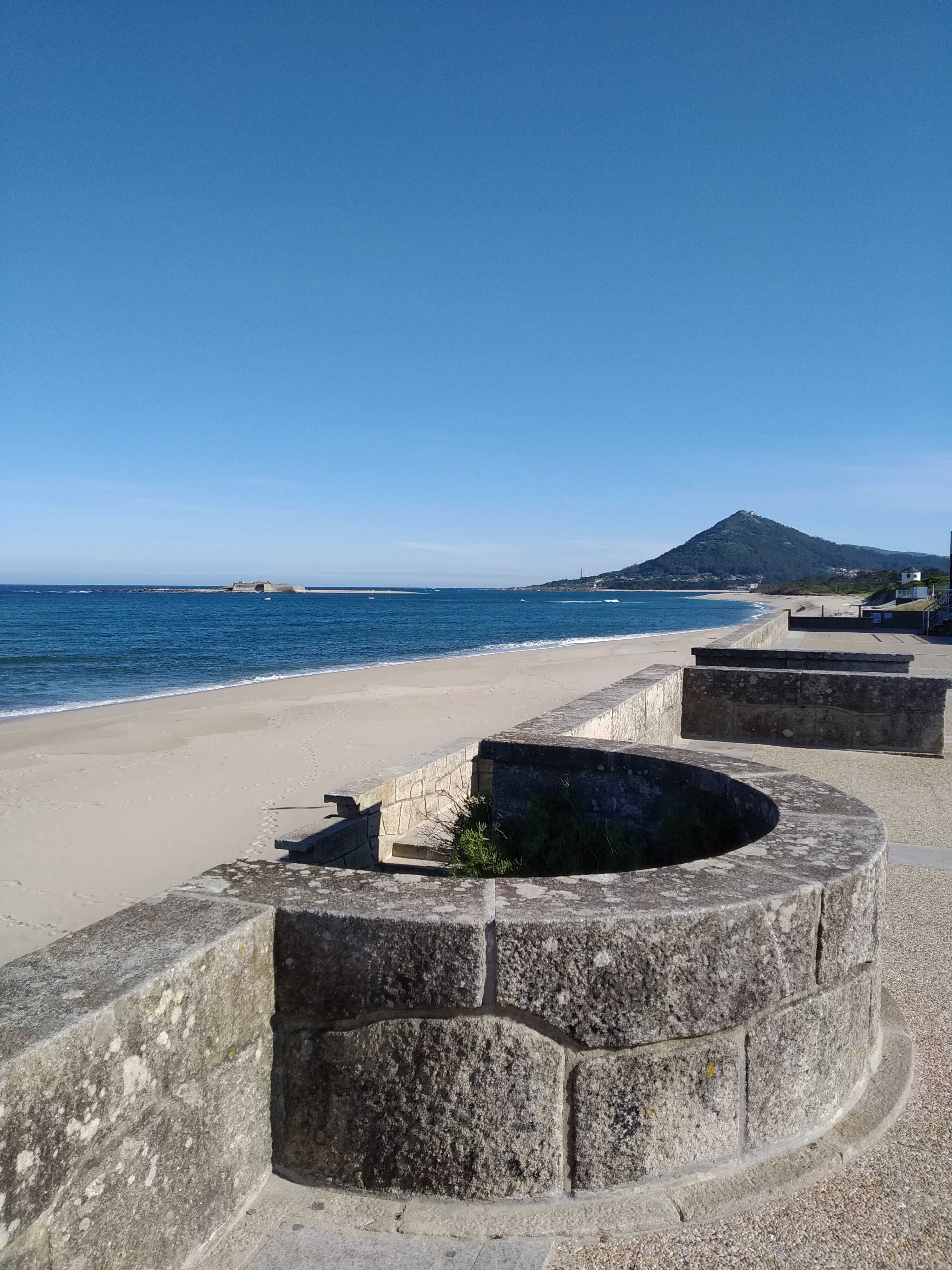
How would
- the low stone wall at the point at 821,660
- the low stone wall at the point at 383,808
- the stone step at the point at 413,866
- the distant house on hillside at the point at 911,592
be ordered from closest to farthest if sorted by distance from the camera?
the low stone wall at the point at 383,808 < the stone step at the point at 413,866 < the low stone wall at the point at 821,660 < the distant house on hillside at the point at 911,592

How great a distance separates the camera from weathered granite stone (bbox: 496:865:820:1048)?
6.11ft

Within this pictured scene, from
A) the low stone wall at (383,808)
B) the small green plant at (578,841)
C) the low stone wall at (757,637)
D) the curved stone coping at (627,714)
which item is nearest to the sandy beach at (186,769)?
the low stone wall at (383,808)

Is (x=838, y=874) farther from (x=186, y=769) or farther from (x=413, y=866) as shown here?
(x=186, y=769)

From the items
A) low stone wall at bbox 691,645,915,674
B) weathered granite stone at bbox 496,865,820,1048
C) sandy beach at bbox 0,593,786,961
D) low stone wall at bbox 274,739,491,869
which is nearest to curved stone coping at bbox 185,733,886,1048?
weathered granite stone at bbox 496,865,820,1048

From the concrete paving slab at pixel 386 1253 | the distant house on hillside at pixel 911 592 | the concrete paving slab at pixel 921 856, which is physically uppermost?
the distant house on hillside at pixel 911 592

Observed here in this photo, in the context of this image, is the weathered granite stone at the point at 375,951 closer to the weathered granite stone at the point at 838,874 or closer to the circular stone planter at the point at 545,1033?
the circular stone planter at the point at 545,1033

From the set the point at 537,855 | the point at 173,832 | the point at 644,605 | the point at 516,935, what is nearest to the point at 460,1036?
the point at 516,935

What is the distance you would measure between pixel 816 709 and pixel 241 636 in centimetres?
4419

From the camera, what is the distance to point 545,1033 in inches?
73.9

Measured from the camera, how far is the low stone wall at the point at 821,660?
8914mm

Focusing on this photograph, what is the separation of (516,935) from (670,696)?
21.1 feet

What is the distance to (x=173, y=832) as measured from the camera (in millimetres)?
8359

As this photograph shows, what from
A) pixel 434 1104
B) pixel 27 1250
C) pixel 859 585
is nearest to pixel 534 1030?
pixel 434 1104

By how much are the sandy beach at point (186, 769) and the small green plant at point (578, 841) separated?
11.0ft
